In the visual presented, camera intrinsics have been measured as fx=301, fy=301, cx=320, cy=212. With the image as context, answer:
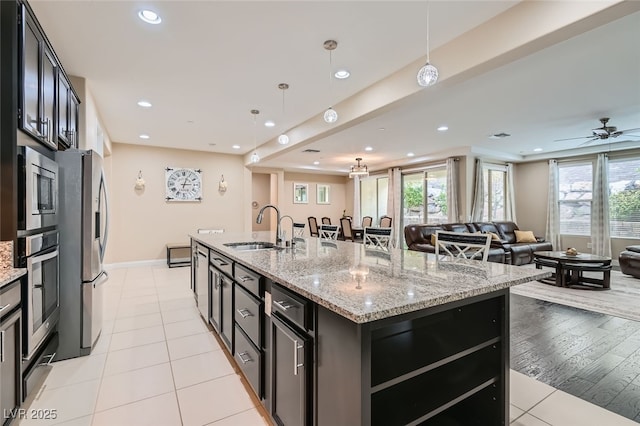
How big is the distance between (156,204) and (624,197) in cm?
1025

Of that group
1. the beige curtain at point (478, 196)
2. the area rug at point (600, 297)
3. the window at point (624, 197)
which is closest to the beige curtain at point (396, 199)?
the beige curtain at point (478, 196)

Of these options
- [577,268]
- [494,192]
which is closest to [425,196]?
[494,192]

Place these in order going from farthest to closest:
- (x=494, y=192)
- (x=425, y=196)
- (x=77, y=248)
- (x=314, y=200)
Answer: (x=314, y=200)
(x=425, y=196)
(x=494, y=192)
(x=77, y=248)

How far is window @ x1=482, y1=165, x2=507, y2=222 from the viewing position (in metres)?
7.73

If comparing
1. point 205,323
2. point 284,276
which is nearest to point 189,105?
point 205,323

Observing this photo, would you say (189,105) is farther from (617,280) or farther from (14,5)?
(617,280)

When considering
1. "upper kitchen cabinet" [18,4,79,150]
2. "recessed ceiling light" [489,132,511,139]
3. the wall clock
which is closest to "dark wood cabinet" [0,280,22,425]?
"upper kitchen cabinet" [18,4,79,150]

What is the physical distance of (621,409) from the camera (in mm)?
1860

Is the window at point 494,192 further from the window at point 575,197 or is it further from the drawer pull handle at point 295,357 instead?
the drawer pull handle at point 295,357

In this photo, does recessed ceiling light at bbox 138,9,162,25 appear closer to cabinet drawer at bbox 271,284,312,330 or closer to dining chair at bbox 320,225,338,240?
cabinet drawer at bbox 271,284,312,330

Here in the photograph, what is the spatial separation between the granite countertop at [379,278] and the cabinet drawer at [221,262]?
0.38 ft

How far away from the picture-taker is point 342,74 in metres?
3.17

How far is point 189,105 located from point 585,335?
529cm

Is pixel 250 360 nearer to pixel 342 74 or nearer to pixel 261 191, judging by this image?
pixel 342 74
